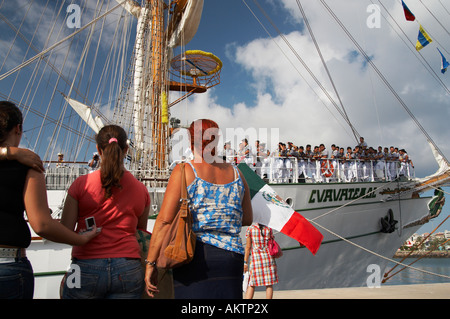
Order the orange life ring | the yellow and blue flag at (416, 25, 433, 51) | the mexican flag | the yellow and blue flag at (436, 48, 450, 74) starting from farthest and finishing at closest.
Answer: the yellow and blue flag at (436, 48, 450, 74), the yellow and blue flag at (416, 25, 433, 51), the orange life ring, the mexican flag

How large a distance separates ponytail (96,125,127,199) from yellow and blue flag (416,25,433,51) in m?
12.7

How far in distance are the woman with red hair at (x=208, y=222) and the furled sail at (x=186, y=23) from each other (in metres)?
12.7

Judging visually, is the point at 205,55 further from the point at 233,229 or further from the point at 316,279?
the point at 233,229

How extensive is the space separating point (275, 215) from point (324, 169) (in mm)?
6189

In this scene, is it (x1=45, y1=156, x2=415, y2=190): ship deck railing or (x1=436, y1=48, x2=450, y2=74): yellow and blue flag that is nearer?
(x1=45, y1=156, x2=415, y2=190): ship deck railing

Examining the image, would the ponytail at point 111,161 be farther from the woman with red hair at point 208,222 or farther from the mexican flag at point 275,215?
the mexican flag at point 275,215

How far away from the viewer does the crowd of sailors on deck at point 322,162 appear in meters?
9.12

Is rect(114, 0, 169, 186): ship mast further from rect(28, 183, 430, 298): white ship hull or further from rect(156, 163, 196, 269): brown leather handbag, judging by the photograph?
rect(156, 163, 196, 269): brown leather handbag

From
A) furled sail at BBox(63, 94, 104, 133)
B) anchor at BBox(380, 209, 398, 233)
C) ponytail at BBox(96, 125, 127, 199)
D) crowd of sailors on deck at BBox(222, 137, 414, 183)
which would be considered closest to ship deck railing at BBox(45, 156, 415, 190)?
crowd of sailors on deck at BBox(222, 137, 414, 183)

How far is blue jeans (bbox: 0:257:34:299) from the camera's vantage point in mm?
1526

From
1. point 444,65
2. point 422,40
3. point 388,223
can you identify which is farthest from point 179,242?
point 444,65

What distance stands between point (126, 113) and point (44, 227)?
1066 centimetres

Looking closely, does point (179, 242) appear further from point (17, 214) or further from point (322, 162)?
point (322, 162)

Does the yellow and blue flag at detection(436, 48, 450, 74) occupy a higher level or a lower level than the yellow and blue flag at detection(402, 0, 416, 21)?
lower
